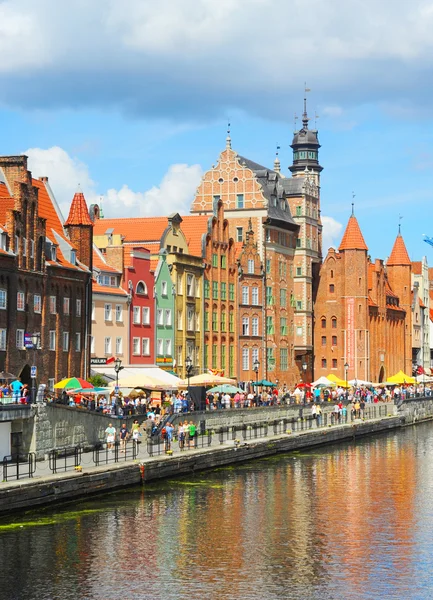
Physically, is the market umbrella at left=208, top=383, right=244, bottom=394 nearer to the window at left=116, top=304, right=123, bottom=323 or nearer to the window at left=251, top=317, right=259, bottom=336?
the window at left=116, top=304, right=123, bottom=323

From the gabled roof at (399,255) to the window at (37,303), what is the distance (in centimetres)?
9933

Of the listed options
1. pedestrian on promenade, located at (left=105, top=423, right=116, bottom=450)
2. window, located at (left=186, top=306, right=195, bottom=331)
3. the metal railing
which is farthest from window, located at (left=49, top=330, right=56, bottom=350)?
window, located at (left=186, top=306, right=195, bottom=331)

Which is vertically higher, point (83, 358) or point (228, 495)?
point (83, 358)

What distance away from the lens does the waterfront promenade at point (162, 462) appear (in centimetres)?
4984

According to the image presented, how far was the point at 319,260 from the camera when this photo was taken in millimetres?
143500

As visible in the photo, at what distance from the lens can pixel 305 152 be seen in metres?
193

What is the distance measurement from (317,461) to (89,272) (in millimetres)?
22532

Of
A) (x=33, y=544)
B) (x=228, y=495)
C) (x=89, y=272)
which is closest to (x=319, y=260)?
(x=89, y=272)

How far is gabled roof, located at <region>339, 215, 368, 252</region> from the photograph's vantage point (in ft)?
486

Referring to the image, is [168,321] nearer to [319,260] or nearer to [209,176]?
[209,176]

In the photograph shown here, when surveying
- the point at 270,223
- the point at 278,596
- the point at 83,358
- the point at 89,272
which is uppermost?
the point at 270,223

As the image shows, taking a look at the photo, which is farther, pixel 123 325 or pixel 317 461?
pixel 123 325

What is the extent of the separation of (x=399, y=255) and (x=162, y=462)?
381 feet

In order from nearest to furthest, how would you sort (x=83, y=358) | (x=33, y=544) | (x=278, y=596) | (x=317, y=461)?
1. (x=278, y=596)
2. (x=33, y=544)
3. (x=317, y=461)
4. (x=83, y=358)
